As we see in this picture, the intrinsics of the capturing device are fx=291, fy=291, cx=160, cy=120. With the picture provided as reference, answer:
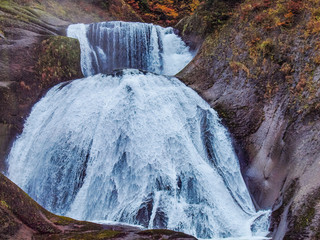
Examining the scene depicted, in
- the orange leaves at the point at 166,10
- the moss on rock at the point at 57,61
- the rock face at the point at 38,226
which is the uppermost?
the rock face at the point at 38,226

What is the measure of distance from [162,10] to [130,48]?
35.9 ft

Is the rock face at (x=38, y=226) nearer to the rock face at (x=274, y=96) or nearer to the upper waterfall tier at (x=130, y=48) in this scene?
the rock face at (x=274, y=96)

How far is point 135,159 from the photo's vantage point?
331 inches

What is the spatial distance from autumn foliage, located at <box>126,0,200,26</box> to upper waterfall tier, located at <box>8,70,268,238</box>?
49.3 feet

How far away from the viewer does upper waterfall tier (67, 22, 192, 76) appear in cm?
1513

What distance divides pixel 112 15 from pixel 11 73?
12.7 meters

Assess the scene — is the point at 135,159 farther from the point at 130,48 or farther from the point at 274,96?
the point at 130,48

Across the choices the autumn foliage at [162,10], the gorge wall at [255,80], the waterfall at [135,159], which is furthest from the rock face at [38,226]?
the autumn foliage at [162,10]

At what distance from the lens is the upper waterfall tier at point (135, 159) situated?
24.7ft

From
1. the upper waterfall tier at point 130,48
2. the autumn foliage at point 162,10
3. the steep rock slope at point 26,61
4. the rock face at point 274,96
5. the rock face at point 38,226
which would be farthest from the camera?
the autumn foliage at point 162,10

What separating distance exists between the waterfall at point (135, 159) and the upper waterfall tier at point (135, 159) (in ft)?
0.10

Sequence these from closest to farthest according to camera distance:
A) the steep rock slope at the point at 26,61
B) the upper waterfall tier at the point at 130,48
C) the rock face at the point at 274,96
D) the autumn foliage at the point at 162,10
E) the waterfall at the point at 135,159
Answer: the rock face at the point at 274,96
the waterfall at the point at 135,159
the steep rock slope at the point at 26,61
the upper waterfall tier at the point at 130,48
the autumn foliage at the point at 162,10

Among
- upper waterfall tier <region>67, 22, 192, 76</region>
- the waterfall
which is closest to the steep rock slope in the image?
the waterfall

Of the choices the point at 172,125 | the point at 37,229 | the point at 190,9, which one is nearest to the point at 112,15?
the point at 190,9
